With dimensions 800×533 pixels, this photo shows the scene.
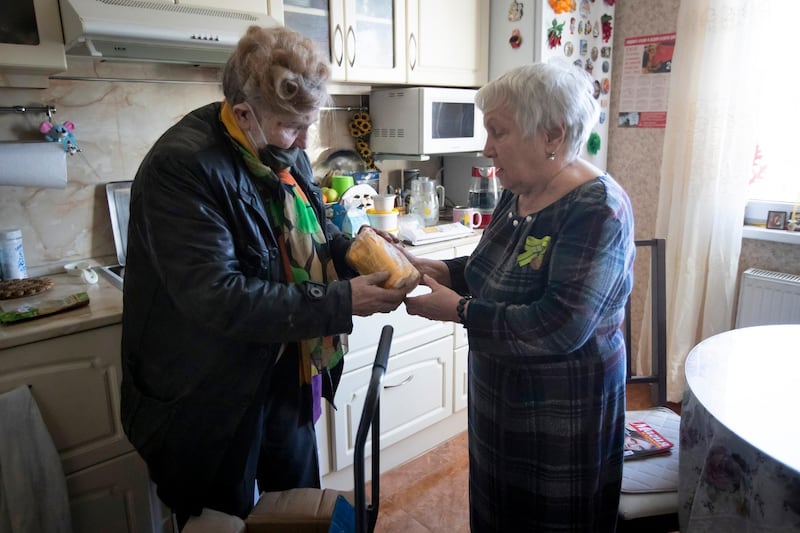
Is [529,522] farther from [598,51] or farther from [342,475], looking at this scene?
[598,51]

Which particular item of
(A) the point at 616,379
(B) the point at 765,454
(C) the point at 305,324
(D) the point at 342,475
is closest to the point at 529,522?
(A) the point at 616,379

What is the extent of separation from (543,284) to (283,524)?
68 centimetres

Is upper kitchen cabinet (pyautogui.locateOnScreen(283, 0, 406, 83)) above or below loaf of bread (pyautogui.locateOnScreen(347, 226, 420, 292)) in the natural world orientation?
above

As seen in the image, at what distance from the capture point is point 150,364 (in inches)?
44.3

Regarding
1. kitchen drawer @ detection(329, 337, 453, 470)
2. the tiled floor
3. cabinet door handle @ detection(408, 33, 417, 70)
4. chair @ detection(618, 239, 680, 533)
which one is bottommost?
the tiled floor

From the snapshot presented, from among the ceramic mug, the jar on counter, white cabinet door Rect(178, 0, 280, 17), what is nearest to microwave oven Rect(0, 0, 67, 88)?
white cabinet door Rect(178, 0, 280, 17)

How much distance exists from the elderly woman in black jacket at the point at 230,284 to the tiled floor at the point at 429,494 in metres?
0.89

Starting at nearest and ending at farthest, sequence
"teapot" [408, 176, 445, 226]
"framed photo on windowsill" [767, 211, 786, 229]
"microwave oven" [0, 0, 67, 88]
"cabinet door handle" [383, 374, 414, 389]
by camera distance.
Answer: "microwave oven" [0, 0, 67, 88], "cabinet door handle" [383, 374, 414, 389], "framed photo on windowsill" [767, 211, 786, 229], "teapot" [408, 176, 445, 226]

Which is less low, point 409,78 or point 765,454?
point 409,78

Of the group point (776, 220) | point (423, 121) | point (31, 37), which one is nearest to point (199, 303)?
point (31, 37)

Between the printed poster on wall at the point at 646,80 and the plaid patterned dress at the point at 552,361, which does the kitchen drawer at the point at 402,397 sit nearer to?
the plaid patterned dress at the point at 552,361

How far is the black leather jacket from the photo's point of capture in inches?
39.4

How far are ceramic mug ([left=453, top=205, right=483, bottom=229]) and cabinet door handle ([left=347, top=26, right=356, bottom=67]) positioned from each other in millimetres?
798

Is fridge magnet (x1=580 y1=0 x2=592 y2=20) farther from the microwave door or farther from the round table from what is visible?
the round table
